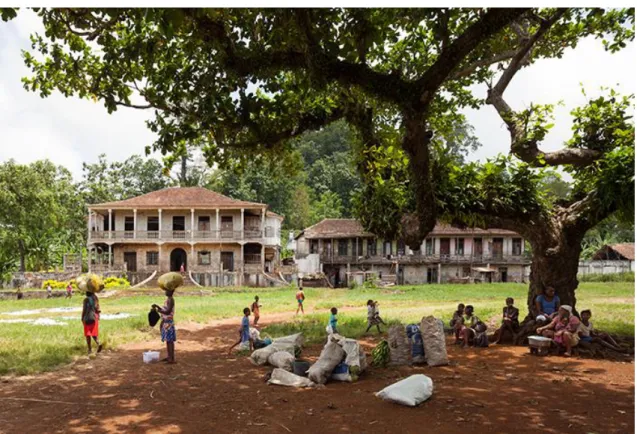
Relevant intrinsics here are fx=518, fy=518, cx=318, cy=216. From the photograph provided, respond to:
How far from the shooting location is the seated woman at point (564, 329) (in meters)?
9.41

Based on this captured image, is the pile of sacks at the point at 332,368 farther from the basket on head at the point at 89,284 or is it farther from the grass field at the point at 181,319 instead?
the basket on head at the point at 89,284

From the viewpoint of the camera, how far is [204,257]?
39000mm

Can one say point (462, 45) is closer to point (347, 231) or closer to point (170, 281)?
point (170, 281)

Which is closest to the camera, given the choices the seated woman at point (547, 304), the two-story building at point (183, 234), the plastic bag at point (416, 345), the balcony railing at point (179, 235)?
the plastic bag at point (416, 345)

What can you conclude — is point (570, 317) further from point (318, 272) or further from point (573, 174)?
point (318, 272)

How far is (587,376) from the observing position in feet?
26.0

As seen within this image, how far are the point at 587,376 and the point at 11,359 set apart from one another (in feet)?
33.5

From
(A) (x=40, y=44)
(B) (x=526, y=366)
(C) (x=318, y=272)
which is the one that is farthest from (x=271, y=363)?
(C) (x=318, y=272)

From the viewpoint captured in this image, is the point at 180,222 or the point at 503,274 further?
the point at 503,274

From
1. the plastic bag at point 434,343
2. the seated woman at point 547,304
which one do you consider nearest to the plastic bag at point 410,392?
the plastic bag at point 434,343

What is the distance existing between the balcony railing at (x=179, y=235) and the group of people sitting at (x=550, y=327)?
89.5 feet

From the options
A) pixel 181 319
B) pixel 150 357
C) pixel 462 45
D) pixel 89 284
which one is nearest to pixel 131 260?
pixel 181 319

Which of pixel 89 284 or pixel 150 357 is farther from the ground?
pixel 89 284

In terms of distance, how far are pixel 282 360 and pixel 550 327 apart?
5.13m
